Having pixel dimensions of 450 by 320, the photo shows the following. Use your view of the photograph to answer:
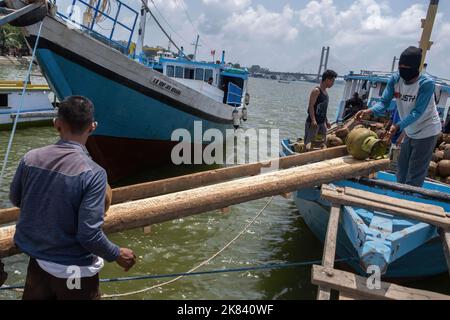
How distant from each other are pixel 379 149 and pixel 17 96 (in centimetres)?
1306

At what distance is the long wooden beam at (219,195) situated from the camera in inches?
104

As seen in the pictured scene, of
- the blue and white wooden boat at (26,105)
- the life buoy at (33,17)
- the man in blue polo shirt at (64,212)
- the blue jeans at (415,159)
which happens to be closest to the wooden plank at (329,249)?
the man in blue polo shirt at (64,212)

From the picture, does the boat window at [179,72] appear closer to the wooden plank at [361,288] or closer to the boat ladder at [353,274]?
the boat ladder at [353,274]

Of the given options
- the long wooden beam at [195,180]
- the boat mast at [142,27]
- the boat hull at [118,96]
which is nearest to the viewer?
the long wooden beam at [195,180]

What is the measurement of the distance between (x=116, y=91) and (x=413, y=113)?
596 cm

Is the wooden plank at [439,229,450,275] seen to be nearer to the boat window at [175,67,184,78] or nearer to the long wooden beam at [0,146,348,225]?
the long wooden beam at [0,146,348,225]

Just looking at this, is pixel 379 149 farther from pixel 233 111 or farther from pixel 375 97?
pixel 233 111

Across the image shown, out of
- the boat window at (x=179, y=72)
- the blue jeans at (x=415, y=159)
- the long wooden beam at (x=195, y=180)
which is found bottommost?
the long wooden beam at (x=195, y=180)

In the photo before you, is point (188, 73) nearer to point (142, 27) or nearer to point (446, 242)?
point (142, 27)

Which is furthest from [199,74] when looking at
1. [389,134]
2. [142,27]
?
[389,134]

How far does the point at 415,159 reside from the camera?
190 inches

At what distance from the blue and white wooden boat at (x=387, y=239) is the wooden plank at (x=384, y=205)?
0.23 m
